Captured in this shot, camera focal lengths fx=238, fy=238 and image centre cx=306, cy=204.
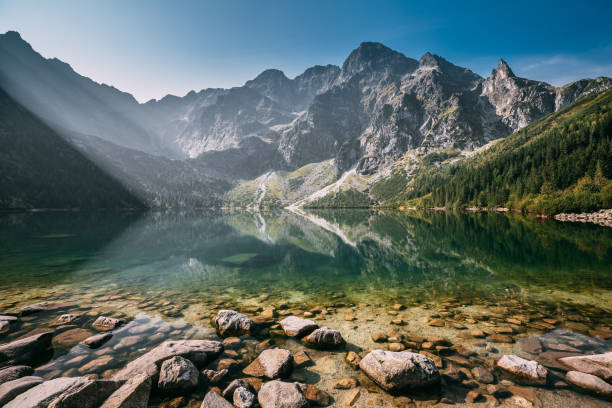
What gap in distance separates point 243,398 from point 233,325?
5838mm

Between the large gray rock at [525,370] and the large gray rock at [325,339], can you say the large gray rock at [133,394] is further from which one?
the large gray rock at [525,370]

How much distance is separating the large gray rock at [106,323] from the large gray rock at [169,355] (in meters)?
5.87

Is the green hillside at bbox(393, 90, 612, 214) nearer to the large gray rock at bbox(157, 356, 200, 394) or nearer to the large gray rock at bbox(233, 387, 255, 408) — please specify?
the large gray rock at bbox(233, 387, 255, 408)

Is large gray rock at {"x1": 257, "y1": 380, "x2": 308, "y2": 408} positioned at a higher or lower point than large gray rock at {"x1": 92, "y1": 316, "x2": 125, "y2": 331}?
higher

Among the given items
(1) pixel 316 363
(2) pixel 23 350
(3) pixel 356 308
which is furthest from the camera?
(3) pixel 356 308

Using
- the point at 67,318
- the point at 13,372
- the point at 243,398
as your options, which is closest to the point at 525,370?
the point at 243,398

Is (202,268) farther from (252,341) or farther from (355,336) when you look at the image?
(355,336)

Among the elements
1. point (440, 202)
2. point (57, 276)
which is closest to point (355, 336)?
point (57, 276)

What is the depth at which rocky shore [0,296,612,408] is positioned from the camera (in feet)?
24.7

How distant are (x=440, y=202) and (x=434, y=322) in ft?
576

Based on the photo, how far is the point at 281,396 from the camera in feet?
24.6

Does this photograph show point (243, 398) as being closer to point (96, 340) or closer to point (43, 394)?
point (43, 394)

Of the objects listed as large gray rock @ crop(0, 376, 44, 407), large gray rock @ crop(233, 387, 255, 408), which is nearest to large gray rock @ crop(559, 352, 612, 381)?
large gray rock @ crop(233, 387, 255, 408)

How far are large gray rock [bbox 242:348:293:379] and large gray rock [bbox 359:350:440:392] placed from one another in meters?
3.17
